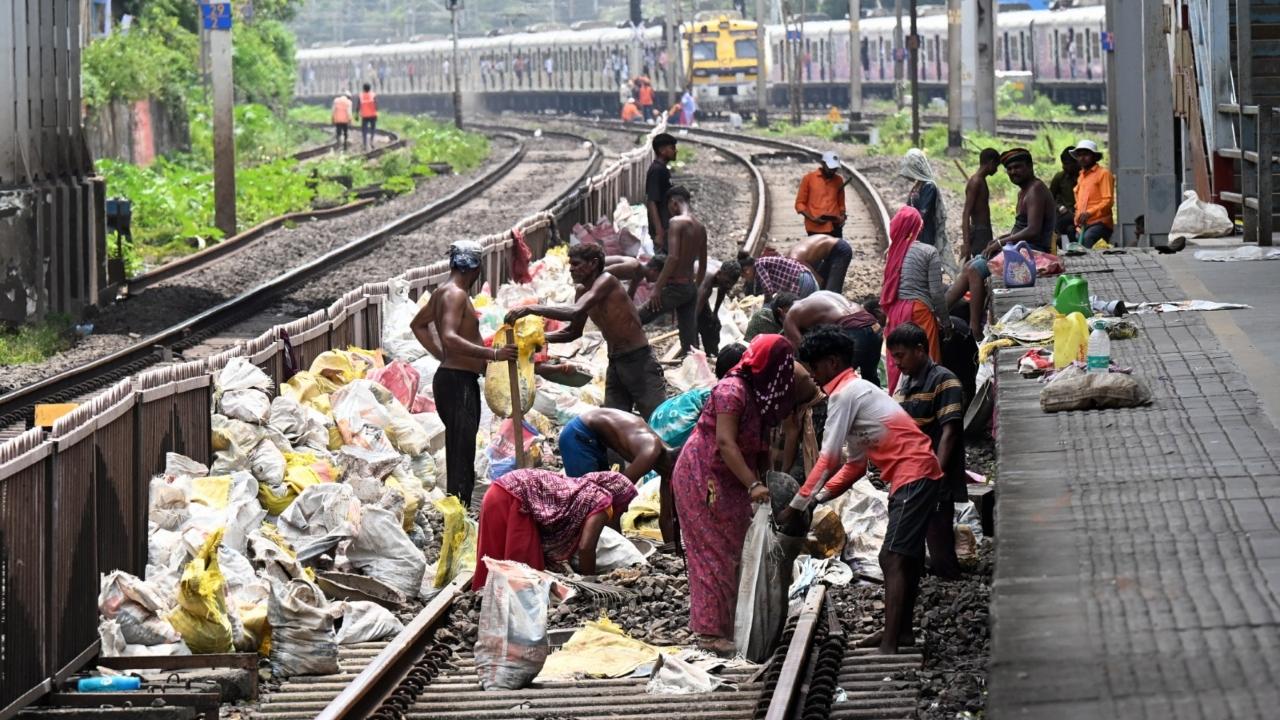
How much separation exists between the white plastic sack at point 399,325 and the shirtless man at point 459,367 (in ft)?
10.6

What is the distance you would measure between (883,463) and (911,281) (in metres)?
3.70

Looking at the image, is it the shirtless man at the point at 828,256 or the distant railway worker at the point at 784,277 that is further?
the shirtless man at the point at 828,256

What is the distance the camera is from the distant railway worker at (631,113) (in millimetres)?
A: 56719

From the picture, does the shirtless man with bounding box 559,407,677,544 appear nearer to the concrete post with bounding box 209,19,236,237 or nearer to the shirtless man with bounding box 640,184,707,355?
the shirtless man with bounding box 640,184,707,355

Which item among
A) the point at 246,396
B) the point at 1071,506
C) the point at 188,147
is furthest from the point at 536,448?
the point at 188,147

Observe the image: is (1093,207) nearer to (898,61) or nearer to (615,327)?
(615,327)

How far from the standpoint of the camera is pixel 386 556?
10211 millimetres

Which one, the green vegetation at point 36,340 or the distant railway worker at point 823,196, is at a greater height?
the distant railway worker at point 823,196

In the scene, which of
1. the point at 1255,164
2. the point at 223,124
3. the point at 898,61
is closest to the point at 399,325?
the point at 1255,164

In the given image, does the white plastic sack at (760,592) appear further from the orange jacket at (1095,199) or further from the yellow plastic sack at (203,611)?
the orange jacket at (1095,199)

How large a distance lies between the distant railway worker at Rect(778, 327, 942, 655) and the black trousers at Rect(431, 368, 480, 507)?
12.5 ft

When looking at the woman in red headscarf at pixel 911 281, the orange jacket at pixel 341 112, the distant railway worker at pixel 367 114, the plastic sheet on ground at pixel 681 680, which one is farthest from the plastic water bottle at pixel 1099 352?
the orange jacket at pixel 341 112

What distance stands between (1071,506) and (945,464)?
177 cm

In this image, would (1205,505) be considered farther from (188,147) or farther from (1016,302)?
(188,147)
